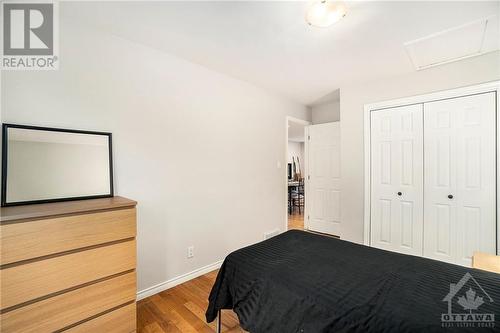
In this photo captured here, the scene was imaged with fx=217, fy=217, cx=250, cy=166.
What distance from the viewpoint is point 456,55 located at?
2.35m

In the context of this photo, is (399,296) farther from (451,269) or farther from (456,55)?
(456,55)

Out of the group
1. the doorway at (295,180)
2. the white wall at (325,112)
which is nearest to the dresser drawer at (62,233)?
the doorway at (295,180)

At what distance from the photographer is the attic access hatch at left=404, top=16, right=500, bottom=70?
188 cm

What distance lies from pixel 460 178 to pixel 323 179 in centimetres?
191

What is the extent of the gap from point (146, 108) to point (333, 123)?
313 cm

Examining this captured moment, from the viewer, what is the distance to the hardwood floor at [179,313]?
173 cm

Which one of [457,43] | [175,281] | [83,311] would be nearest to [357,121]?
[457,43]

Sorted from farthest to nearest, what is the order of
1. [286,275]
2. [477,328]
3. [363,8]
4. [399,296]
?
[363,8]
[286,275]
[399,296]
[477,328]

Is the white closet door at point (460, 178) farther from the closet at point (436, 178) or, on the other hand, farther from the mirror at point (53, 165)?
the mirror at point (53, 165)

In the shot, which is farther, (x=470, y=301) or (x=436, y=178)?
(x=436, y=178)

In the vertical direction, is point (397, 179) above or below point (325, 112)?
below

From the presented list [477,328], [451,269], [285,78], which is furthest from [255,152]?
[477,328]

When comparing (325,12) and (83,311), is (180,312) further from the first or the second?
(325,12)

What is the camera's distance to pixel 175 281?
234cm
